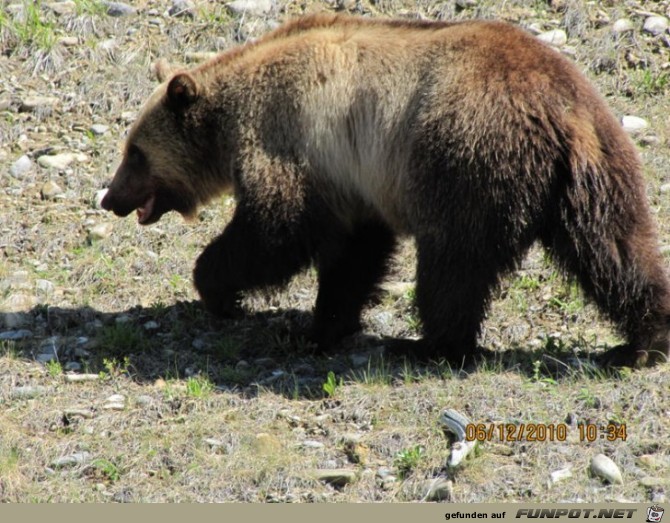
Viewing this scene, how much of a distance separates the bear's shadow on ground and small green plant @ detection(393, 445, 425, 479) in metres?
0.96

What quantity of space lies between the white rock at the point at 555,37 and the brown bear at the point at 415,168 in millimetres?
4128

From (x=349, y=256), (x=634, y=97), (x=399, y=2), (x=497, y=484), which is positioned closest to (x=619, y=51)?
(x=634, y=97)

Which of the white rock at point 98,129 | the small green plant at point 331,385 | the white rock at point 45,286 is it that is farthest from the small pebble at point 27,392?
the white rock at point 98,129

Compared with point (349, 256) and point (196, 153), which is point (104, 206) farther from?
point (349, 256)

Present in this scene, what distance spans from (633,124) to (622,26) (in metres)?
1.57

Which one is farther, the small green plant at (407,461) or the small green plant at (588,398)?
the small green plant at (588,398)

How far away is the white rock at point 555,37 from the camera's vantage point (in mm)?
11953

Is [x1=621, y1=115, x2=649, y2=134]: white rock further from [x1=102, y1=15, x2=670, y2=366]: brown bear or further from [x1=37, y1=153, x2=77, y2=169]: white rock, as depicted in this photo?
[x1=37, y1=153, x2=77, y2=169]: white rock

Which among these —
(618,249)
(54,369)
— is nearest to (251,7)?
(54,369)

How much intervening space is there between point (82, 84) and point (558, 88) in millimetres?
5930

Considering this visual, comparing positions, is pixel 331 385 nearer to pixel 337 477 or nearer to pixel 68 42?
pixel 337 477

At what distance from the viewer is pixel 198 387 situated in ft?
24.7

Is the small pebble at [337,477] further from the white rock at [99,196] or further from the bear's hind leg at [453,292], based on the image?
the white rock at [99,196]

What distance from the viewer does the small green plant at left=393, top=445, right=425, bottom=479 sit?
6.44 m
